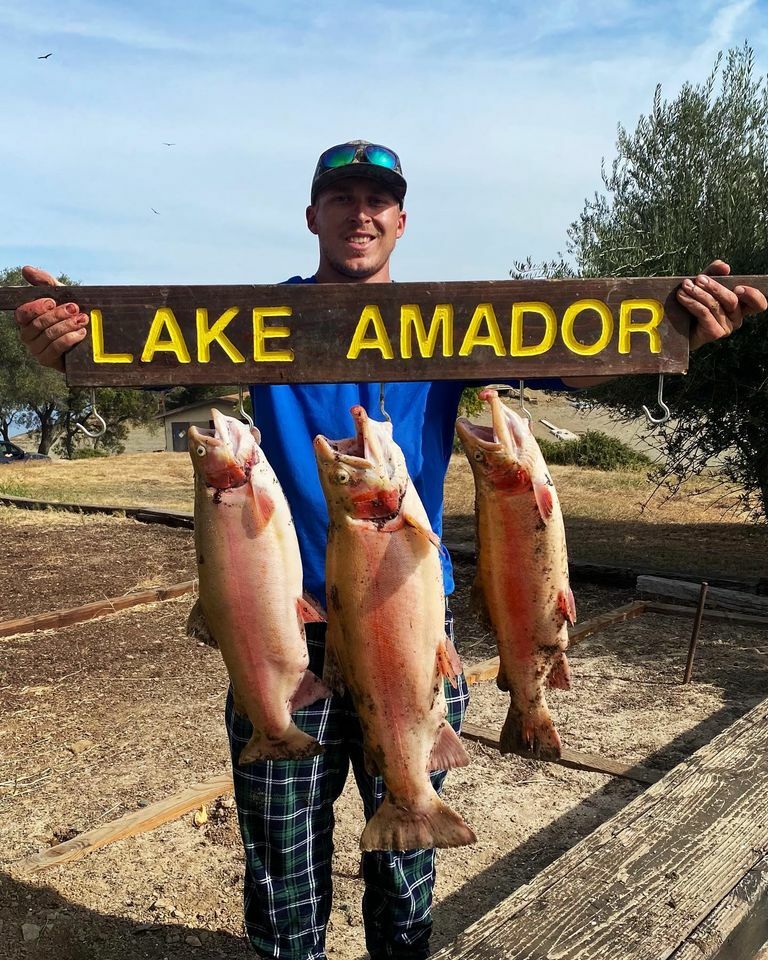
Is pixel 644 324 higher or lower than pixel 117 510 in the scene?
higher

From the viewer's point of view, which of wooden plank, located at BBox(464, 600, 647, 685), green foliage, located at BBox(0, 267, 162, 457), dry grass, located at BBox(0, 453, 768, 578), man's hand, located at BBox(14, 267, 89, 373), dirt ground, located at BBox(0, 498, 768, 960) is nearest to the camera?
man's hand, located at BBox(14, 267, 89, 373)

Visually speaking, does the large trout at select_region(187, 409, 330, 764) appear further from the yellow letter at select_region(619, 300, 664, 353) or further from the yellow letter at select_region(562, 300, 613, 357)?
the yellow letter at select_region(619, 300, 664, 353)

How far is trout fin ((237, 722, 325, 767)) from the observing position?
8.50ft

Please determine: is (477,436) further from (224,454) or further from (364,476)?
(224,454)

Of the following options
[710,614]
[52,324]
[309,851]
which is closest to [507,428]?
[52,324]

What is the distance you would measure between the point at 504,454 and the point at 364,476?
0.41m

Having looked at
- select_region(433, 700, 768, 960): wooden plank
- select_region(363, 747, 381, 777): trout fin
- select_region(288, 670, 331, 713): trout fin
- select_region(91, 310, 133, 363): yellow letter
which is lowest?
select_region(433, 700, 768, 960): wooden plank

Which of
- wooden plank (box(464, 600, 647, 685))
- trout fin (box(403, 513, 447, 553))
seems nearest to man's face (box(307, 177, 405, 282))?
trout fin (box(403, 513, 447, 553))

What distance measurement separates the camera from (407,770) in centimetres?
252

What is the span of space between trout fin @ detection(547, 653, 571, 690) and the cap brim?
5.36 feet

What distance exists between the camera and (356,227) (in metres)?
2.85

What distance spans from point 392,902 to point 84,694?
459 centimetres

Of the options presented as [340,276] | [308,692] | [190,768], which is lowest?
[190,768]

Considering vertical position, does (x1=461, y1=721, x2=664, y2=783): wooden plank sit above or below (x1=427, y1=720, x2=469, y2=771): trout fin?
below
